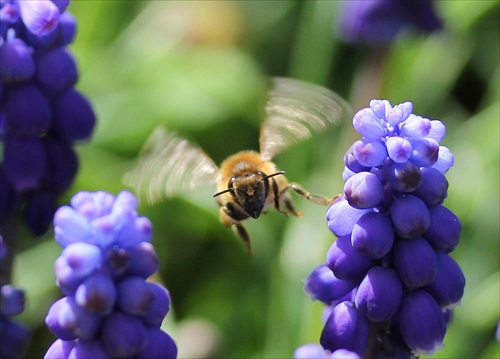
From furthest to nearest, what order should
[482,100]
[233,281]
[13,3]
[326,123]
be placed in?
[482,100] < [233,281] < [326,123] < [13,3]

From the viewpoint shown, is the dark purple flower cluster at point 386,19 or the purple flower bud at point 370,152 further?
the dark purple flower cluster at point 386,19

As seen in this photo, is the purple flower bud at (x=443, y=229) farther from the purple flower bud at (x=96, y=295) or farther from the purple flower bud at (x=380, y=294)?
the purple flower bud at (x=96, y=295)

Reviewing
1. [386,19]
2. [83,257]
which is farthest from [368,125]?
[386,19]

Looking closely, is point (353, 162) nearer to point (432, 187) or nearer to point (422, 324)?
point (432, 187)

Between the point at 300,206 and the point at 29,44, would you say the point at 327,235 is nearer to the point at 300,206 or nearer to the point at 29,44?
the point at 300,206

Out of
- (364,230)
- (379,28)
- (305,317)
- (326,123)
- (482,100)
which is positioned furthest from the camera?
(482,100)

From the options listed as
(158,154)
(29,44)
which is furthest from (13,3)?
(158,154)

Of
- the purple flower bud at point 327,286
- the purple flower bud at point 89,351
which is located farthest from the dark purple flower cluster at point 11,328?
the purple flower bud at point 327,286

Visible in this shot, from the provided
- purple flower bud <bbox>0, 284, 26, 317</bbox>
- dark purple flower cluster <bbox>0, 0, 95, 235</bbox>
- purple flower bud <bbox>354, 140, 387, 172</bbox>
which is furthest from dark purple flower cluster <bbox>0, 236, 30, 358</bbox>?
purple flower bud <bbox>354, 140, 387, 172</bbox>
